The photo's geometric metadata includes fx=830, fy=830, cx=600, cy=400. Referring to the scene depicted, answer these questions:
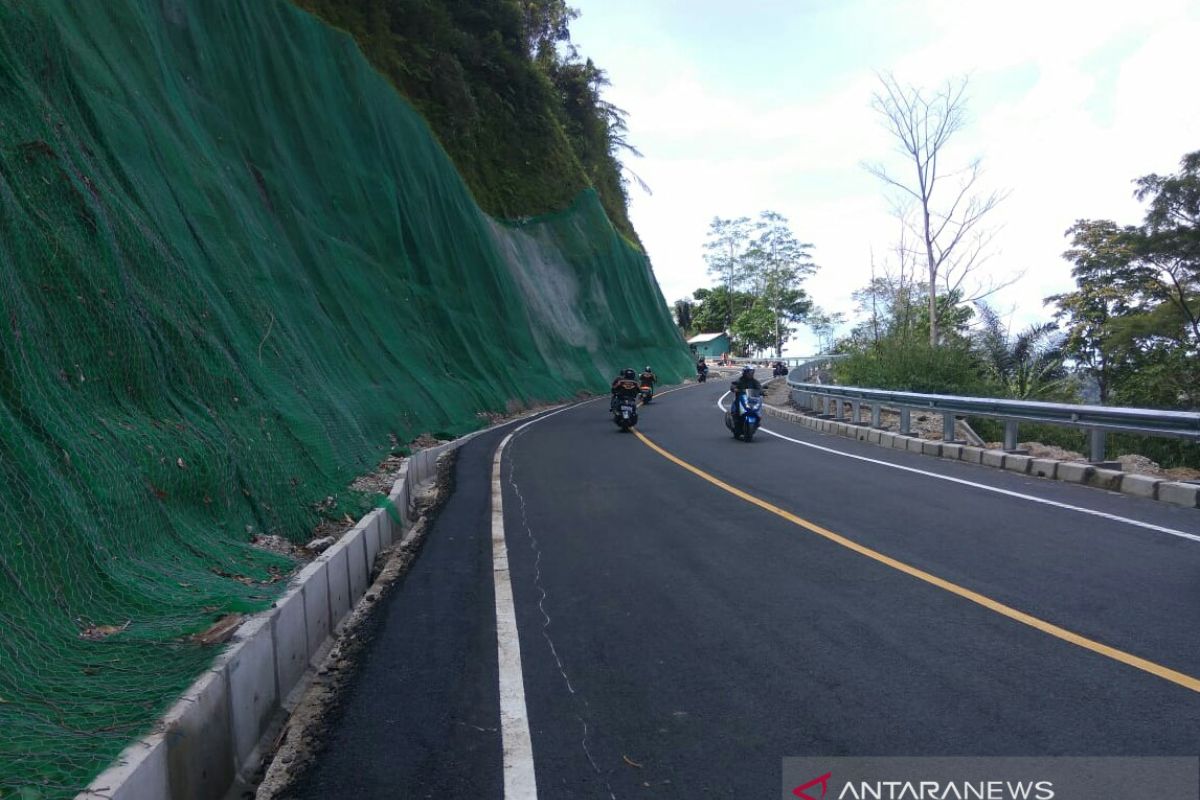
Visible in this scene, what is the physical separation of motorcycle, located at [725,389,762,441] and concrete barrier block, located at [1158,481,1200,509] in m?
8.27

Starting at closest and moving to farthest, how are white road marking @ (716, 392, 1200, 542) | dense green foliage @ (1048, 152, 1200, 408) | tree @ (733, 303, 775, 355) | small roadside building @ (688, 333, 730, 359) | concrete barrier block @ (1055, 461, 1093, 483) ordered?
white road marking @ (716, 392, 1200, 542) < concrete barrier block @ (1055, 461, 1093, 483) < dense green foliage @ (1048, 152, 1200, 408) < tree @ (733, 303, 775, 355) < small roadside building @ (688, 333, 730, 359)

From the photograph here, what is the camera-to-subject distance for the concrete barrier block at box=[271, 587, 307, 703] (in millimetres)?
4641

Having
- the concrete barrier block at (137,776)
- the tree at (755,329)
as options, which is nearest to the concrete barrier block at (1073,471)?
the concrete barrier block at (137,776)

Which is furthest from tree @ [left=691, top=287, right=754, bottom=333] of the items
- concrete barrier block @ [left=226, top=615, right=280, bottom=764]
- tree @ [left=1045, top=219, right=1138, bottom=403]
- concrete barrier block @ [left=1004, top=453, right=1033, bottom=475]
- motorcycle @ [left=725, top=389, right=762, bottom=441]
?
concrete barrier block @ [left=226, top=615, right=280, bottom=764]

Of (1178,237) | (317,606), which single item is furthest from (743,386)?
(1178,237)

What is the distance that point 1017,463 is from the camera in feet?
40.5

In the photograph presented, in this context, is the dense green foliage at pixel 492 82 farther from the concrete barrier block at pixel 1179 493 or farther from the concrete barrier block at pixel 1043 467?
the concrete barrier block at pixel 1179 493

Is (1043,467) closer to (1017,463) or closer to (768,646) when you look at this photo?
(1017,463)

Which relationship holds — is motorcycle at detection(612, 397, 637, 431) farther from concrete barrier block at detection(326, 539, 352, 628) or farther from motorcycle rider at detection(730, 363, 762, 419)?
concrete barrier block at detection(326, 539, 352, 628)

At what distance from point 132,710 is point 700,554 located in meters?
4.80

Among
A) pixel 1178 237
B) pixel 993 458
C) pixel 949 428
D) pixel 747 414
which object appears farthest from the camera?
pixel 1178 237

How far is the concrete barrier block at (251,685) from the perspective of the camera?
3.94 m

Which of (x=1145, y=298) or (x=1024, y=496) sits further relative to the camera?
(x=1145, y=298)

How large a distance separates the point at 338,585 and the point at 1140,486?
30.1 ft
